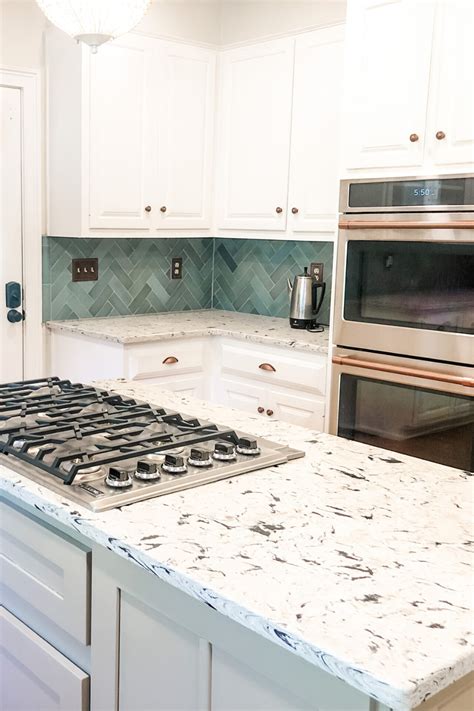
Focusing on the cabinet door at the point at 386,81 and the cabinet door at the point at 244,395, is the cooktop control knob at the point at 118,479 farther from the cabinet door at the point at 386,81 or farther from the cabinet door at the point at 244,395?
the cabinet door at the point at 244,395

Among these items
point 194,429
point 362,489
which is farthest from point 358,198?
point 362,489

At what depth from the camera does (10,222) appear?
361cm

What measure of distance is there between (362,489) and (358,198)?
166 centimetres

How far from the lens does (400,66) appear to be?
2748mm

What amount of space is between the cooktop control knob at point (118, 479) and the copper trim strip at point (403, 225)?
1.64 metres

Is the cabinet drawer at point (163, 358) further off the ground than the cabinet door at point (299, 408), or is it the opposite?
the cabinet drawer at point (163, 358)

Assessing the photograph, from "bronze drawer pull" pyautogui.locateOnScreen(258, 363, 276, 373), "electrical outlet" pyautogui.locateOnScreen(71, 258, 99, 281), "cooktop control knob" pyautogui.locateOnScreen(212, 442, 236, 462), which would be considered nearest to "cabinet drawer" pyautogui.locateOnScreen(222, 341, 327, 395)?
"bronze drawer pull" pyautogui.locateOnScreen(258, 363, 276, 373)

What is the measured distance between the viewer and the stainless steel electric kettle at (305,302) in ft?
11.9

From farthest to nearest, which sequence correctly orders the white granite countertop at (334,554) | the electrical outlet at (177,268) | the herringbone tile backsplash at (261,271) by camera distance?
the electrical outlet at (177,268) → the herringbone tile backsplash at (261,271) → the white granite countertop at (334,554)

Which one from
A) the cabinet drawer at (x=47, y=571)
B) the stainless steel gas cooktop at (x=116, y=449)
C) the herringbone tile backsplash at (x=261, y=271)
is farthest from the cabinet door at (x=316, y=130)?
the cabinet drawer at (x=47, y=571)

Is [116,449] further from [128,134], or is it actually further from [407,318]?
[128,134]

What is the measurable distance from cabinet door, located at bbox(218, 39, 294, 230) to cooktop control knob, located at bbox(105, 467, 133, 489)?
7.93 feet

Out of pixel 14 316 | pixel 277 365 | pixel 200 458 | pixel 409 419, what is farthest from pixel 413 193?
pixel 14 316

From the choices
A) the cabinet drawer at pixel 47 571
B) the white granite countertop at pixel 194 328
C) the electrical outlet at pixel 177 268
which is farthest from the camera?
the electrical outlet at pixel 177 268
